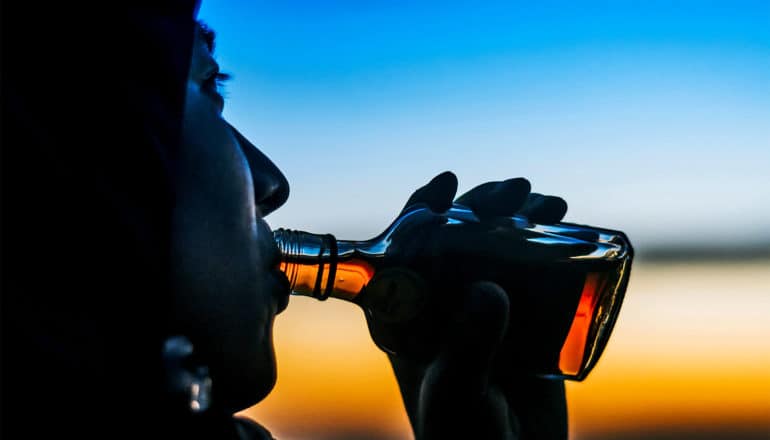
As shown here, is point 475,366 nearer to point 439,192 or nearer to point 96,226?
point 439,192

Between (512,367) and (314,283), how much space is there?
23cm

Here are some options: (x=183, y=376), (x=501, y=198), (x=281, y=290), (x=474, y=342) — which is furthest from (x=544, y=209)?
(x=183, y=376)

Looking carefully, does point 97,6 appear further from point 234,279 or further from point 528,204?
point 528,204

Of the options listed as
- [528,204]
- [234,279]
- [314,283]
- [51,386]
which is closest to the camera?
[51,386]

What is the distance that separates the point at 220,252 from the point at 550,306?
35 cm

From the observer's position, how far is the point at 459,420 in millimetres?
797

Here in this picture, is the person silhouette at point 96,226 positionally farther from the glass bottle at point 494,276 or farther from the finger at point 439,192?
the finger at point 439,192

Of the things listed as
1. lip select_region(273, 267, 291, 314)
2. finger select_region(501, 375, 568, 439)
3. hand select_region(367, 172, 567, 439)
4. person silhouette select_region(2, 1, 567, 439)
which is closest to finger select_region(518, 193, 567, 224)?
hand select_region(367, 172, 567, 439)

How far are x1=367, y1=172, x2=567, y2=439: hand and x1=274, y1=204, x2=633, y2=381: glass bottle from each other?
0.02 metres

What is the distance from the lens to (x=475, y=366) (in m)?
0.75

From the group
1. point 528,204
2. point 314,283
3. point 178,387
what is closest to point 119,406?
point 178,387

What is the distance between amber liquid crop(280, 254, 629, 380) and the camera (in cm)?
74

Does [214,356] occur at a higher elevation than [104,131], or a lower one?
lower

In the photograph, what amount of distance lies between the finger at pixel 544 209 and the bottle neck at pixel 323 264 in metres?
0.21
